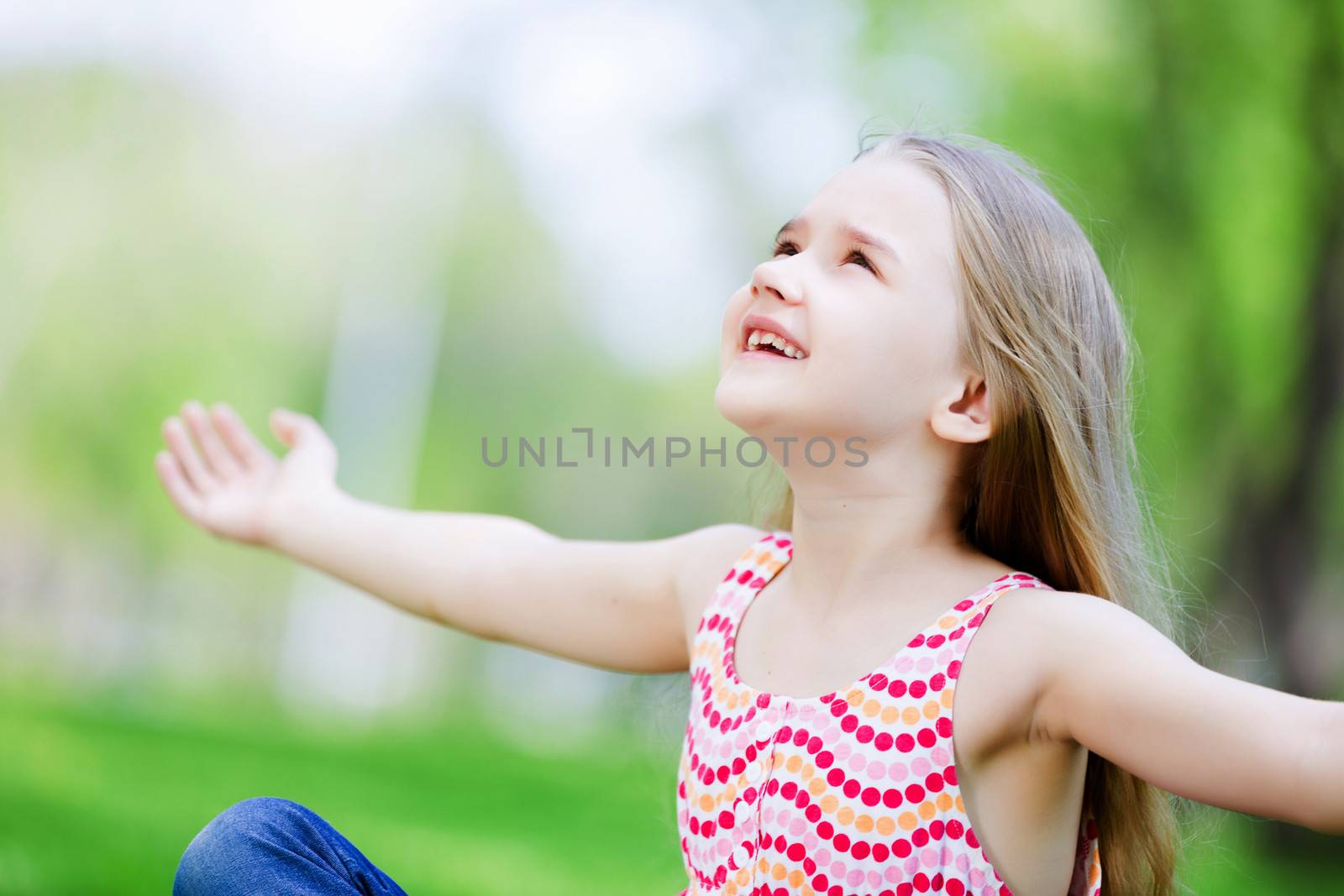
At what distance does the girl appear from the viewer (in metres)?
1.19

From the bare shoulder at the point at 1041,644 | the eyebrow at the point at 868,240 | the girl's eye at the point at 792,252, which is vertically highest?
the eyebrow at the point at 868,240

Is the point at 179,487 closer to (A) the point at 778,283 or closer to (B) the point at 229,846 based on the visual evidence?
(B) the point at 229,846

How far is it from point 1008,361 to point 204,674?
684 cm

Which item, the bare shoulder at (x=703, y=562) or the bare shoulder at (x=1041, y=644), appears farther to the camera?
the bare shoulder at (x=703, y=562)

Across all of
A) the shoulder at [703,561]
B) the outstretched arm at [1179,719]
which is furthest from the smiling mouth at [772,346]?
the outstretched arm at [1179,719]

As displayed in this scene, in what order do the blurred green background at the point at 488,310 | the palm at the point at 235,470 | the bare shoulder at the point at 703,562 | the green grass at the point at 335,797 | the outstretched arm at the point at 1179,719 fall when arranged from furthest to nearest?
the blurred green background at the point at 488,310 → the green grass at the point at 335,797 → the palm at the point at 235,470 → the bare shoulder at the point at 703,562 → the outstretched arm at the point at 1179,719

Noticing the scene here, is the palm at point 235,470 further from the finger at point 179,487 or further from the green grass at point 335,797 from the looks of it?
the green grass at point 335,797

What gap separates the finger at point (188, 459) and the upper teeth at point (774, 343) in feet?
3.39

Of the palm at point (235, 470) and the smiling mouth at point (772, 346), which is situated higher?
the smiling mouth at point (772, 346)

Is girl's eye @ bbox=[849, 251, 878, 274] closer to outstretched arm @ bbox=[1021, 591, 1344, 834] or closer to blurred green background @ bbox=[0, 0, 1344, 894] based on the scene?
outstretched arm @ bbox=[1021, 591, 1344, 834]

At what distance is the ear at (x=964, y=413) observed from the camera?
1360mm

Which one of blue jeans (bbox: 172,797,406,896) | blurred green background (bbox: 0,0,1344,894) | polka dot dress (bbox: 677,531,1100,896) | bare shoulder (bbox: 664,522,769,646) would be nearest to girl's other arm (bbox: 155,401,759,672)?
bare shoulder (bbox: 664,522,769,646)

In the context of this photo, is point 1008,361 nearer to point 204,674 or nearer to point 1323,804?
point 1323,804

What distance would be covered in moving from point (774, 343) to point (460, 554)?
60cm
